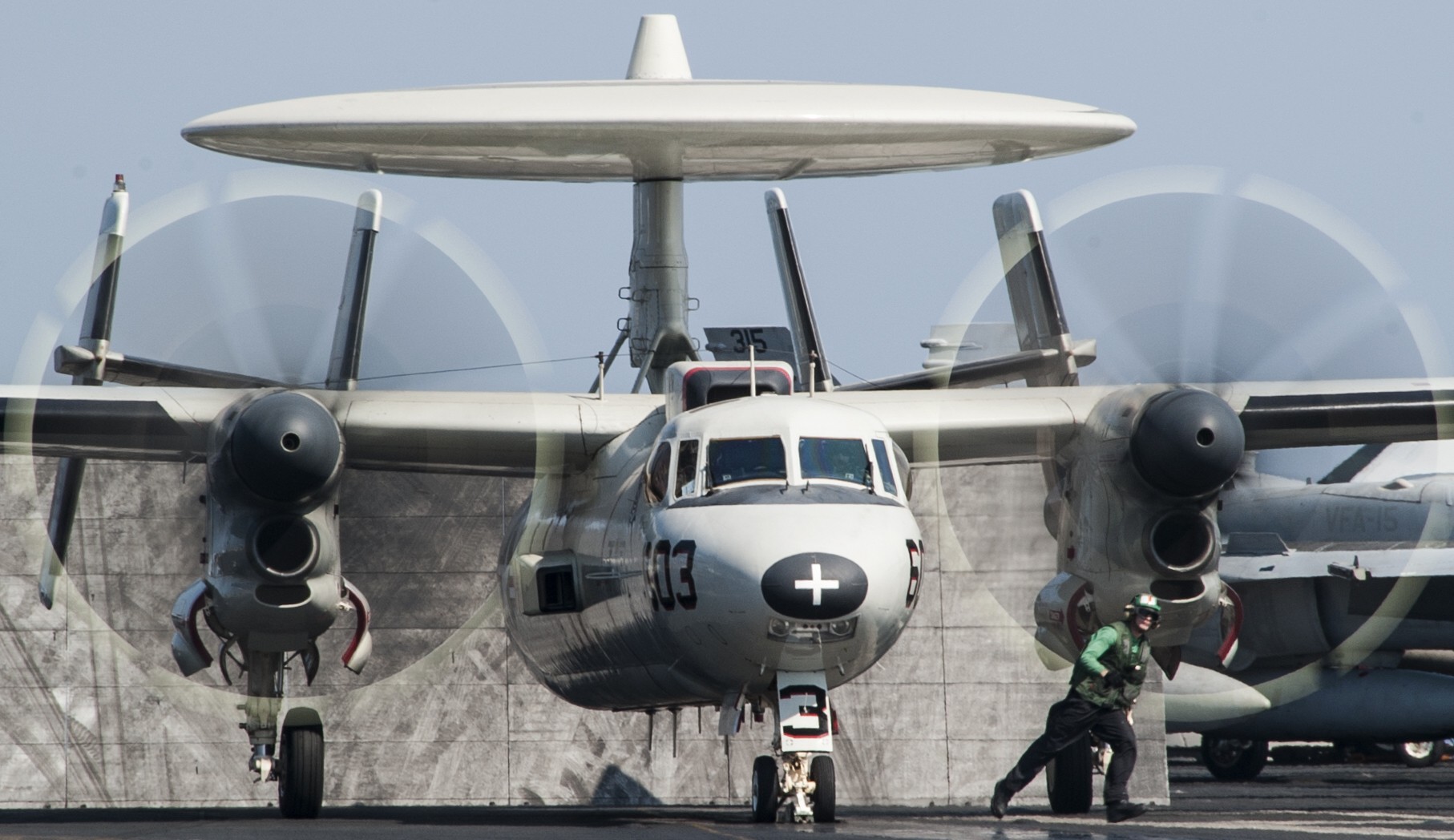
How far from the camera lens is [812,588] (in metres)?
12.5

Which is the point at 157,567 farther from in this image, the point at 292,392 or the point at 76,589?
the point at 292,392

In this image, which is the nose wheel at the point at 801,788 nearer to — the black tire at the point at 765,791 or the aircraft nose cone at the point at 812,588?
the black tire at the point at 765,791

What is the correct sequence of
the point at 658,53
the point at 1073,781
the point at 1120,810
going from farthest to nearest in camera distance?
the point at 658,53
the point at 1073,781
the point at 1120,810

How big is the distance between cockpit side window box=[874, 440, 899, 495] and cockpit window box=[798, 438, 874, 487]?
0.16 m

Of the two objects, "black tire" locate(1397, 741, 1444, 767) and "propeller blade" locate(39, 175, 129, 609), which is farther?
"black tire" locate(1397, 741, 1444, 767)

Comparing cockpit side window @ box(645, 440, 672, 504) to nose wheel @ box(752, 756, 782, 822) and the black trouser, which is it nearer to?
nose wheel @ box(752, 756, 782, 822)

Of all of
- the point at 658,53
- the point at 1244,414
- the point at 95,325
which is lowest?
the point at 1244,414

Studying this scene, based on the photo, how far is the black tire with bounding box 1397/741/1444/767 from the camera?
3362 centimetres

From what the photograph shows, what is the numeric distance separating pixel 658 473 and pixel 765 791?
2.61m

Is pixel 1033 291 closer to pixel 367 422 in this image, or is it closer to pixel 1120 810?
pixel 367 422

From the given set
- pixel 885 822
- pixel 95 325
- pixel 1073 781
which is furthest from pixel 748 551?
pixel 95 325

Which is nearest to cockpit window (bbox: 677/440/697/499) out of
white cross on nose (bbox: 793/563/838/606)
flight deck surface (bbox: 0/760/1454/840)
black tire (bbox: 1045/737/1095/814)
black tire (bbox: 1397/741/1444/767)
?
white cross on nose (bbox: 793/563/838/606)

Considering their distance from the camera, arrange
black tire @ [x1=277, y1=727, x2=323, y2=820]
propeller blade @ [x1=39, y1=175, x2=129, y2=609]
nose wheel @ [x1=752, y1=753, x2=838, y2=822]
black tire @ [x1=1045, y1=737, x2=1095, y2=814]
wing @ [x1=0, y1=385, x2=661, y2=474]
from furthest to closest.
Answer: propeller blade @ [x1=39, y1=175, x2=129, y2=609] < black tire @ [x1=277, y1=727, x2=323, y2=820] < black tire @ [x1=1045, y1=737, x2=1095, y2=814] < wing @ [x1=0, y1=385, x2=661, y2=474] < nose wheel @ [x1=752, y1=753, x2=838, y2=822]

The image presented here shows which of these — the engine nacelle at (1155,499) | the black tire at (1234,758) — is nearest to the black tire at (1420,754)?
the black tire at (1234,758)
